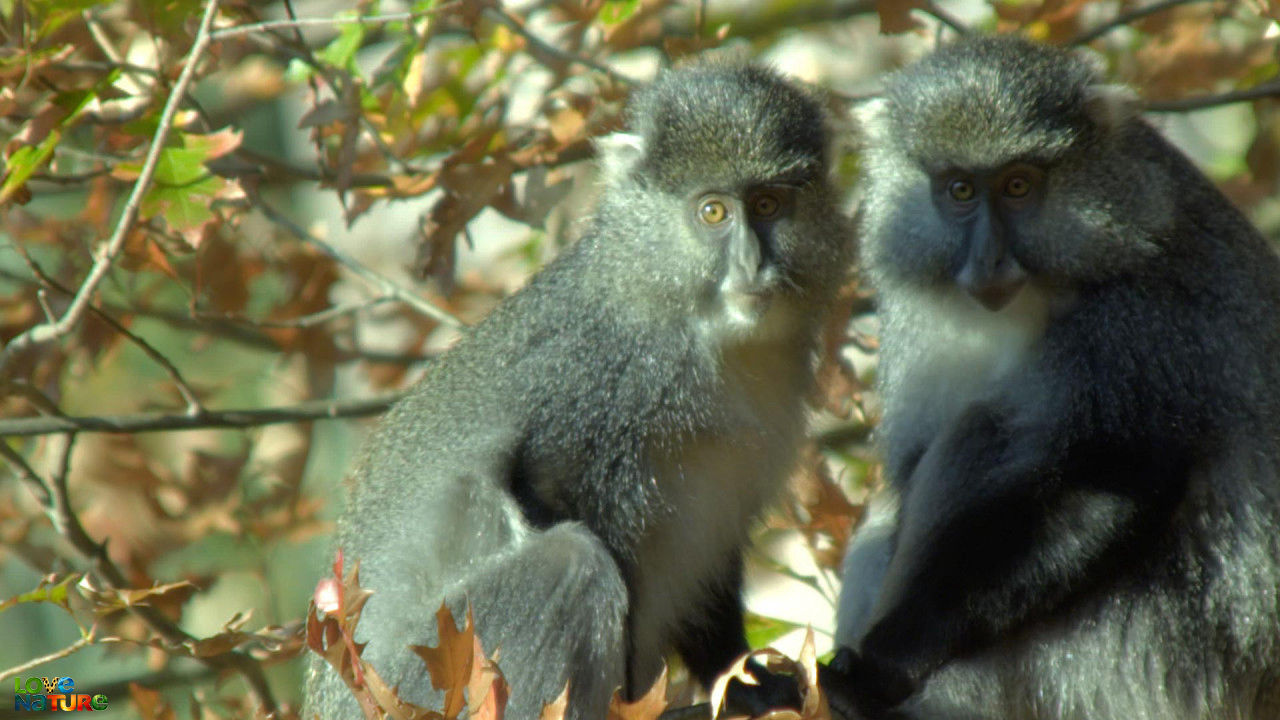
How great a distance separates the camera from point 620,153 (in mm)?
6227

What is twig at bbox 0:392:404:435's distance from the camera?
652cm

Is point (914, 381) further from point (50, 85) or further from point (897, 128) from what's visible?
point (50, 85)

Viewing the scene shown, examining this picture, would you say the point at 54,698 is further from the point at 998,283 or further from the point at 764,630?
the point at 998,283

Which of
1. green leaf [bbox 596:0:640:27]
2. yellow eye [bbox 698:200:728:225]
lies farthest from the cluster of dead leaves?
green leaf [bbox 596:0:640:27]

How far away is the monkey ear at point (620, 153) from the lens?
617 cm

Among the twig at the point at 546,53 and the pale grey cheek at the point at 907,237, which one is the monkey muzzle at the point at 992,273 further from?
the twig at the point at 546,53

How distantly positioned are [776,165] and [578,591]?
6.10 ft

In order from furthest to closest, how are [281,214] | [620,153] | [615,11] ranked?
[281,214] → [615,11] → [620,153]

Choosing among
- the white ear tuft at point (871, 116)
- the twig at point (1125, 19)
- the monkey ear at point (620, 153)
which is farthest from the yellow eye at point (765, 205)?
the twig at point (1125, 19)

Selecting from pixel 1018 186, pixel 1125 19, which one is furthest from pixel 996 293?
pixel 1125 19

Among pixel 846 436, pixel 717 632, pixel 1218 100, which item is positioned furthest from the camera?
pixel 846 436

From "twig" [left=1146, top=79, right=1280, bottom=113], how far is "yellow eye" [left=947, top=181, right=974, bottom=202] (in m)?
1.70

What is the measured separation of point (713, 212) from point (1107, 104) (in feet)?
5.37

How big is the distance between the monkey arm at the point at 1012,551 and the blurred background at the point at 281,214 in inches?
24.8
